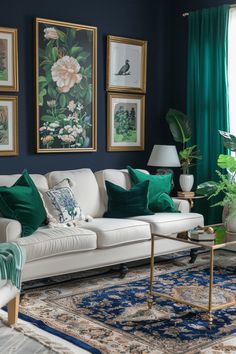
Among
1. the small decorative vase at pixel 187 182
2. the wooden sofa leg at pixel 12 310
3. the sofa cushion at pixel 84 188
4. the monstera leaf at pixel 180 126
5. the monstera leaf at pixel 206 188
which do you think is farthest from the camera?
the monstera leaf at pixel 180 126

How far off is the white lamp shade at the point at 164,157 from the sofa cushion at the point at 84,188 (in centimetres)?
94

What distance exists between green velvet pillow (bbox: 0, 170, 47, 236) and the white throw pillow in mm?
166

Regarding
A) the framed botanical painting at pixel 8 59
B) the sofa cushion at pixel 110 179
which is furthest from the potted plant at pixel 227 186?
the framed botanical painting at pixel 8 59

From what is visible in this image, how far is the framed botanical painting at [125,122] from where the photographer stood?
21.3 ft

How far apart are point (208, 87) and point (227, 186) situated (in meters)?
→ 1.77

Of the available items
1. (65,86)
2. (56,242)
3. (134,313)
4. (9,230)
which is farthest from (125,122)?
(134,313)

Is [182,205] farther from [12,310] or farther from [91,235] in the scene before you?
[12,310]

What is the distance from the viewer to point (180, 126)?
669 cm

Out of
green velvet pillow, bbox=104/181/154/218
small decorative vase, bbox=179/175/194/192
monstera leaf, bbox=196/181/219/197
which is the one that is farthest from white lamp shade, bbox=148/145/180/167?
green velvet pillow, bbox=104/181/154/218

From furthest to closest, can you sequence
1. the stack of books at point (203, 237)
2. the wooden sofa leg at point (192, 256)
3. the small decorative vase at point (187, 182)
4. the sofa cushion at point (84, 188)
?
the small decorative vase at point (187, 182) < the wooden sofa leg at point (192, 256) < the sofa cushion at point (84, 188) < the stack of books at point (203, 237)

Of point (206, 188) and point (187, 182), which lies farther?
point (187, 182)

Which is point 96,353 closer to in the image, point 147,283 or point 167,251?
point 147,283

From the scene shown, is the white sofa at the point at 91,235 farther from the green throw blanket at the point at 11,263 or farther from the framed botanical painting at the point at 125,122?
the framed botanical painting at the point at 125,122

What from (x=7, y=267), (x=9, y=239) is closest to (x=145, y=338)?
(x=7, y=267)
